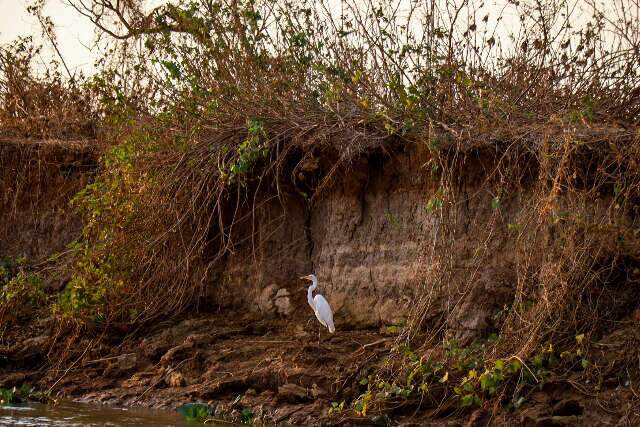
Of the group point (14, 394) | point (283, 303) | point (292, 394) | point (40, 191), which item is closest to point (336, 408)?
point (292, 394)

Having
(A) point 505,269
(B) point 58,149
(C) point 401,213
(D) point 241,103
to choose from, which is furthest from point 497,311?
(B) point 58,149

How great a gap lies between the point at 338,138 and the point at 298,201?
1.09m

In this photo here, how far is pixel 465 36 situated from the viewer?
948 cm

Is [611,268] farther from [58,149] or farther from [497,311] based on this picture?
[58,149]

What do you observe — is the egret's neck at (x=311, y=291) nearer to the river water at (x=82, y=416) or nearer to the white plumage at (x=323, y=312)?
the white plumage at (x=323, y=312)

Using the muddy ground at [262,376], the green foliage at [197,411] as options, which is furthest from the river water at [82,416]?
the muddy ground at [262,376]

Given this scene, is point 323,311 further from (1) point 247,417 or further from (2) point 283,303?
(1) point 247,417

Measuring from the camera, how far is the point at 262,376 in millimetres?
8539

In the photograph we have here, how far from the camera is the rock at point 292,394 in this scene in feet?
26.5

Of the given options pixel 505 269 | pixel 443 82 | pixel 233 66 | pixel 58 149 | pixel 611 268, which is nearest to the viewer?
pixel 611 268

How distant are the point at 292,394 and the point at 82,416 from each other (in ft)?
5.08

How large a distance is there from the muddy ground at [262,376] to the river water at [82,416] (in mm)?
258

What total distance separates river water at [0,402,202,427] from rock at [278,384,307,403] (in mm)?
687

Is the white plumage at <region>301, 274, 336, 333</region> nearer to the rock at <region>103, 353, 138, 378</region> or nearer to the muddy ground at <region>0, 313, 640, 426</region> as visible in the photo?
the muddy ground at <region>0, 313, 640, 426</region>
